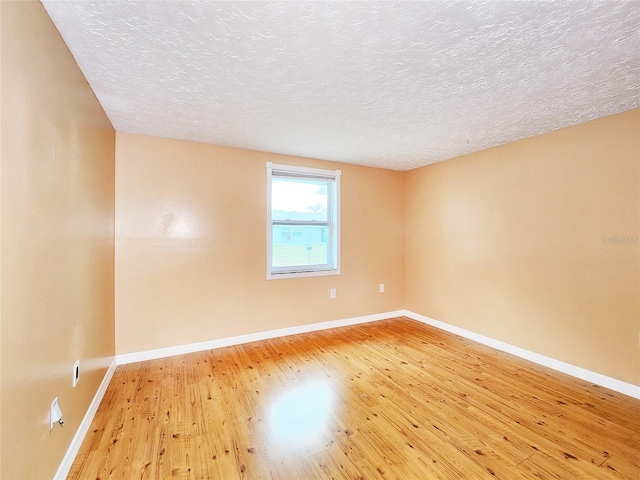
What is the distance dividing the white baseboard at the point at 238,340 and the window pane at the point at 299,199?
149cm

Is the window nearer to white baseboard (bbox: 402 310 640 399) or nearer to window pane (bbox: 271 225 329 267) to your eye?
window pane (bbox: 271 225 329 267)

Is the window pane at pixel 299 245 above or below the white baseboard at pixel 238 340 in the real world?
above

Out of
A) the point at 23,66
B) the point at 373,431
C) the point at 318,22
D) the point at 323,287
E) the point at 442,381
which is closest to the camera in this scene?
the point at 23,66

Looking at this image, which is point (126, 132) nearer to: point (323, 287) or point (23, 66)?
point (23, 66)

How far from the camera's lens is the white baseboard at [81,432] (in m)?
1.47

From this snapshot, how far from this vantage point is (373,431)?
1868 millimetres

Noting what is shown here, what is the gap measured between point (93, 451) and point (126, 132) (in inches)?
107

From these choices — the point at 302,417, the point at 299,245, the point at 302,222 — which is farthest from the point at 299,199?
the point at 302,417

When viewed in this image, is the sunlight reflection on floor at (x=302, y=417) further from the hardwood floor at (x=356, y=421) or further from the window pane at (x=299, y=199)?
the window pane at (x=299, y=199)

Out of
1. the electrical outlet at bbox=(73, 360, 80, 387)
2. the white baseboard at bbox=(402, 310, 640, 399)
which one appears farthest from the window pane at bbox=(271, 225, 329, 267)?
the electrical outlet at bbox=(73, 360, 80, 387)

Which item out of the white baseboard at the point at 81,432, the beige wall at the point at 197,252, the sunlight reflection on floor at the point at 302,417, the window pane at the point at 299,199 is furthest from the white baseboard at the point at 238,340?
the window pane at the point at 299,199

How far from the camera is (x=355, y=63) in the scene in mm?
1685

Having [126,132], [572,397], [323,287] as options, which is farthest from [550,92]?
[126,132]

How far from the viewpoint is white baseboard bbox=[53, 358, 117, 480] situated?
4.83 ft
